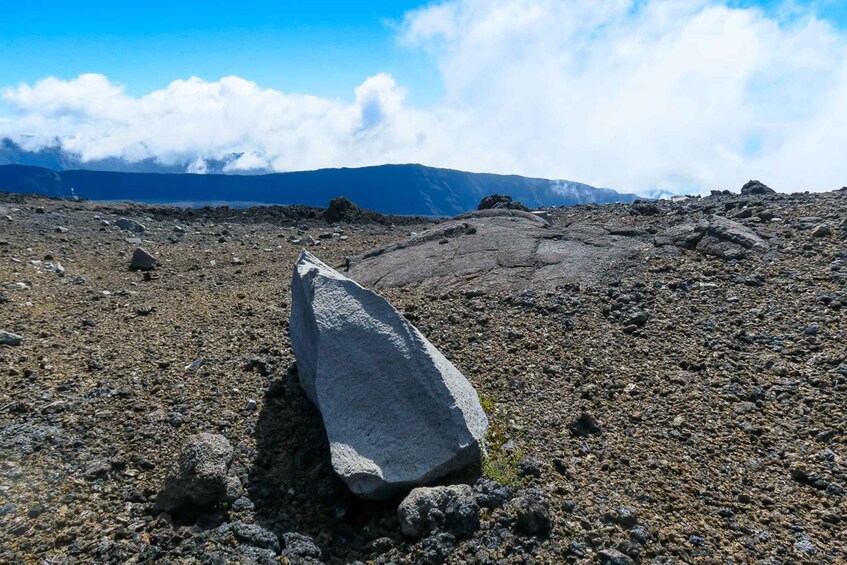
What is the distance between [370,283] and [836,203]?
983 centimetres

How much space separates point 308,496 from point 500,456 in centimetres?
176

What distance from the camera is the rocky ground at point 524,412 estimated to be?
421cm

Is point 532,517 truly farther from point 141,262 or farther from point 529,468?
point 141,262

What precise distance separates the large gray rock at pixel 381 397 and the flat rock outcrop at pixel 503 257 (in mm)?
3984

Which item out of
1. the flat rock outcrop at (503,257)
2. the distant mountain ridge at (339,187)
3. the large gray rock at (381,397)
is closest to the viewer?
the large gray rock at (381,397)

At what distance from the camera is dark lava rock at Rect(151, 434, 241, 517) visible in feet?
14.7

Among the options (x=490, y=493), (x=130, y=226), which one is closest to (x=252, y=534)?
(x=490, y=493)

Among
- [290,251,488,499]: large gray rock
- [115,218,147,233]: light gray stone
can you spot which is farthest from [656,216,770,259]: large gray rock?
[115,218,147,233]: light gray stone

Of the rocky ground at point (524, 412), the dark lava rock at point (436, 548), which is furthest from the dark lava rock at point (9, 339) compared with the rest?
the dark lava rock at point (436, 548)

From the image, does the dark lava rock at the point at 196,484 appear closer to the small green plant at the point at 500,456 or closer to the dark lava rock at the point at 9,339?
the small green plant at the point at 500,456

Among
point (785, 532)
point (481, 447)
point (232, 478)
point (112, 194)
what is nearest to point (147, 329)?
point (232, 478)

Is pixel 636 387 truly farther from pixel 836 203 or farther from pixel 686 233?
pixel 836 203

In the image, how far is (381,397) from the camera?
16.7ft

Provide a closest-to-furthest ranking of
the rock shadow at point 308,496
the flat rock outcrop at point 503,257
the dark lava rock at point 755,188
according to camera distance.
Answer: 1. the rock shadow at point 308,496
2. the flat rock outcrop at point 503,257
3. the dark lava rock at point 755,188
